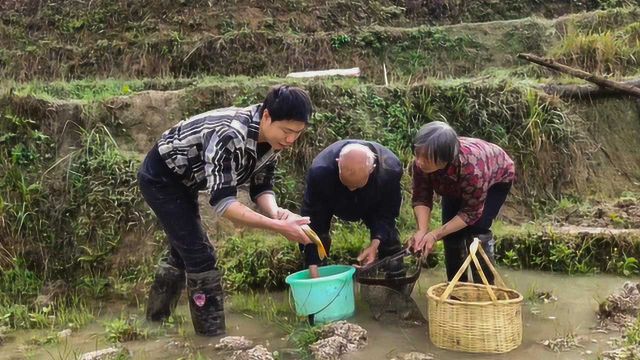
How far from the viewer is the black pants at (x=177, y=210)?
3.77 m

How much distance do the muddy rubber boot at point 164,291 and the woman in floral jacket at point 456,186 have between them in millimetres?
1466

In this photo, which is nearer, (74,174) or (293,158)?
(74,174)

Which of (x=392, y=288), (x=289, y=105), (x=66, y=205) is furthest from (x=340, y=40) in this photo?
(x=289, y=105)

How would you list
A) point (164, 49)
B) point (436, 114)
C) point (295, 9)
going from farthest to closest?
point (295, 9) < point (164, 49) < point (436, 114)

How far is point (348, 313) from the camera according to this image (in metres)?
4.05

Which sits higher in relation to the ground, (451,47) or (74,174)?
(451,47)

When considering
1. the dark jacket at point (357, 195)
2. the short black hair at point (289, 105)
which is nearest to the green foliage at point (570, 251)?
the dark jacket at point (357, 195)

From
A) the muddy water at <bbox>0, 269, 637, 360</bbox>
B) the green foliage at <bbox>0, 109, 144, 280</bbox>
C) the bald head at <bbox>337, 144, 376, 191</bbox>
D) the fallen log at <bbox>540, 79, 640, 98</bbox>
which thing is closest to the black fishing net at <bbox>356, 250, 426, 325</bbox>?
the muddy water at <bbox>0, 269, 637, 360</bbox>

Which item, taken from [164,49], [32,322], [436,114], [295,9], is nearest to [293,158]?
[436,114]

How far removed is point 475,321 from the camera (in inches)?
138

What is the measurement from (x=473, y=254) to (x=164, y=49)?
277 inches

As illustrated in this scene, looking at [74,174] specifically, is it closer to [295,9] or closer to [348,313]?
[348,313]

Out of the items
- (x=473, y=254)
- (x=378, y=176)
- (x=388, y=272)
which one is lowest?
(x=388, y=272)

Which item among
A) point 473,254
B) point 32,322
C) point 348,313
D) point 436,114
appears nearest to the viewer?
point 473,254
